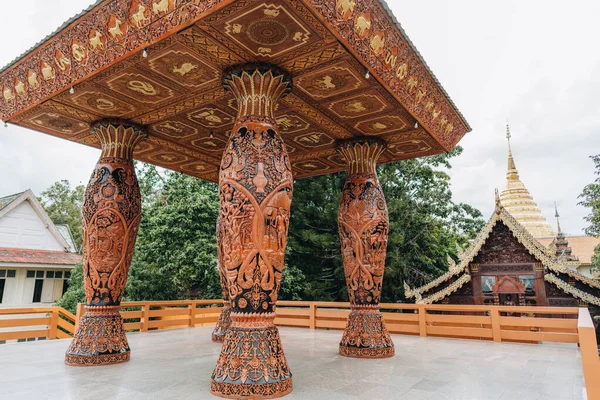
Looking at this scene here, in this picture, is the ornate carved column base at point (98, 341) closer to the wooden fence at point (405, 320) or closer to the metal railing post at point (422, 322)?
the wooden fence at point (405, 320)

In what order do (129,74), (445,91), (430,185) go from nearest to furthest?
(129,74) < (445,91) < (430,185)

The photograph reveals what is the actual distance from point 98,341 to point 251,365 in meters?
2.30

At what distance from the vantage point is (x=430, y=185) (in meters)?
13.8

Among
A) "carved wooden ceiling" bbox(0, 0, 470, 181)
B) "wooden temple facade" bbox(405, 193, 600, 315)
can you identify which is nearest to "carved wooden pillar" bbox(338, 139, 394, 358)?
"carved wooden ceiling" bbox(0, 0, 470, 181)

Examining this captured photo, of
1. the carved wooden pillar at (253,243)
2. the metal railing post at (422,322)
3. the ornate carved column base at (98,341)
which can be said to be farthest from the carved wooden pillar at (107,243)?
the metal railing post at (422,322)

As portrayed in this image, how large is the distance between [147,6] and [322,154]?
11.9 feet

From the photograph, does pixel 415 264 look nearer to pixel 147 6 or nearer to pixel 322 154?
pixel 322 154

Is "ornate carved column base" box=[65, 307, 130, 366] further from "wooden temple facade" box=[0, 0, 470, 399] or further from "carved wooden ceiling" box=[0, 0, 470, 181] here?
"carved wooden ceiling" box=[0, 0, 470, 181]

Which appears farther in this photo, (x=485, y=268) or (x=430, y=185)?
(x=430, y=185)

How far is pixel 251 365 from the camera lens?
3299 millimetres

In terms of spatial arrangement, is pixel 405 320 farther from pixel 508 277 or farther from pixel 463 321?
pixel 508 277

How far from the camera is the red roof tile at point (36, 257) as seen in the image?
40.1 feet

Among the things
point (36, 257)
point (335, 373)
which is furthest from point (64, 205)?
point (335, 373)

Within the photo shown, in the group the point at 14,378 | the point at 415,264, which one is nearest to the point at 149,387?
the point at 14,378
